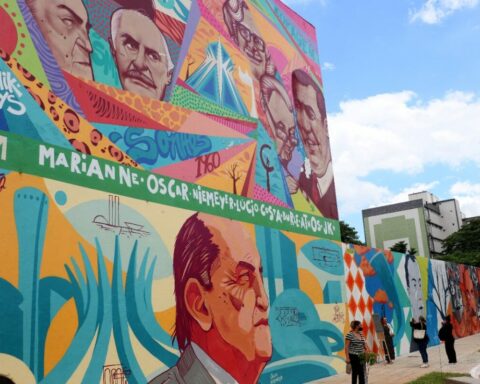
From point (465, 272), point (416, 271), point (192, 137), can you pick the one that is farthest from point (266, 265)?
point (465, 272)

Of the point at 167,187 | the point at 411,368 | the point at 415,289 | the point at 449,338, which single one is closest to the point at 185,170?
the point at 167,187

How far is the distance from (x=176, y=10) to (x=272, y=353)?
7.89 metres

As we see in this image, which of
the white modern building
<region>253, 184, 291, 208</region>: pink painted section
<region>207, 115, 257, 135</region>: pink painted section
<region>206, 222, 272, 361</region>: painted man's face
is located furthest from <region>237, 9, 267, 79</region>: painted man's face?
the white modern building

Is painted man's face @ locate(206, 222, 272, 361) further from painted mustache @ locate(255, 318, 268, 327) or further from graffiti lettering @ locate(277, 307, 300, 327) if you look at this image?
graffiti lettering @ locate(277, 307, 300, 327)

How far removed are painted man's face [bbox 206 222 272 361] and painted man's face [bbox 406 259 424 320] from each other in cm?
983

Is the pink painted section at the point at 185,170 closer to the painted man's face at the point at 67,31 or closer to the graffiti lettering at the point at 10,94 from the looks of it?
the painted man's face at the point at 67,31

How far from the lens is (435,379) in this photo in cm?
1103

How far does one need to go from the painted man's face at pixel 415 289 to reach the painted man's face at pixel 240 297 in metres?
9.83

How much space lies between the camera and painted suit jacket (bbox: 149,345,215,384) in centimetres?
893

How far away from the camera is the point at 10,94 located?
7.50 metres

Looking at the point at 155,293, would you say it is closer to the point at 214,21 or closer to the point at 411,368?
the point at 214,21

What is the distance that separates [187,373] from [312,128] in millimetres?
8650

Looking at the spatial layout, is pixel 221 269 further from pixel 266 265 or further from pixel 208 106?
pixel 208 106

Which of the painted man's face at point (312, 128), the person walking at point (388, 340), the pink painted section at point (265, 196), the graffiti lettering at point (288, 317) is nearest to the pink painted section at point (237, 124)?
the pink painted section at point (265, 196)
